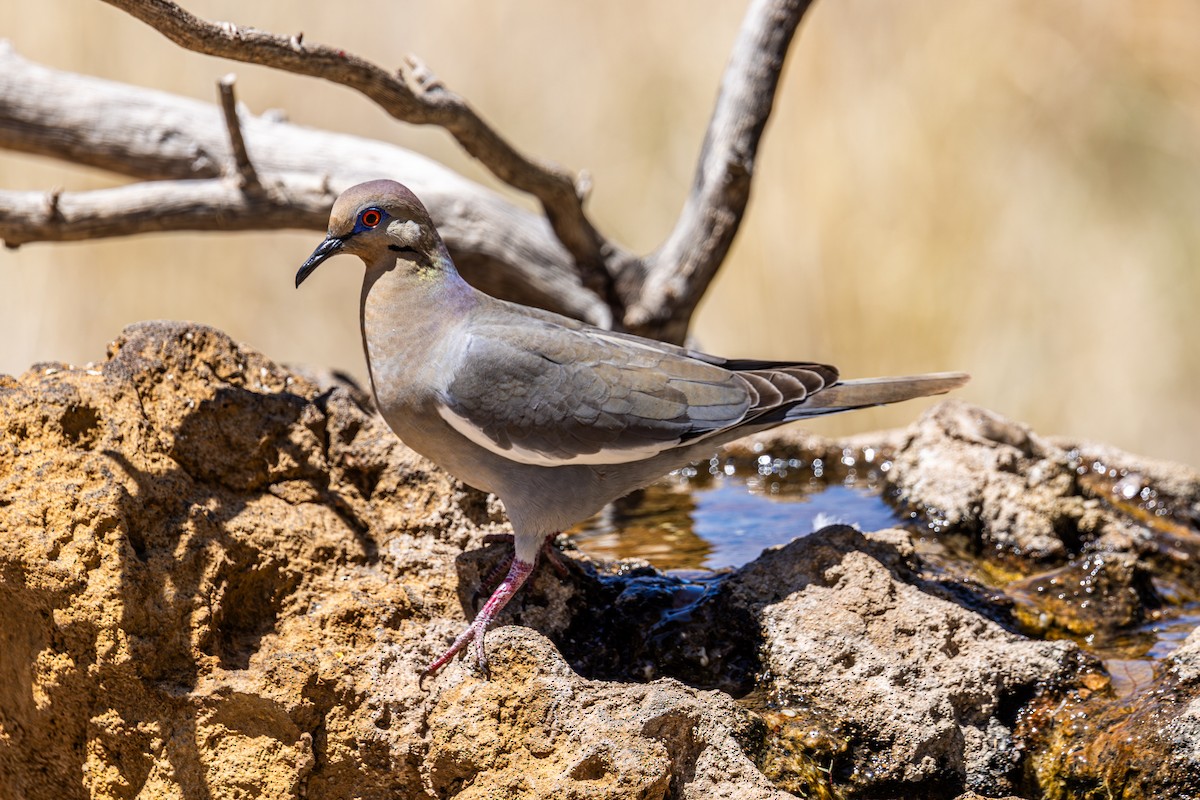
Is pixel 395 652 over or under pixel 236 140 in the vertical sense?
under

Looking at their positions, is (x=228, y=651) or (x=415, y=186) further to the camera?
(x=415, y=186)

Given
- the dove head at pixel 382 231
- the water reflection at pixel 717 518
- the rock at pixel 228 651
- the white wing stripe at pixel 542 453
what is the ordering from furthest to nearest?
the water reflection at pixel 717 518 < the dove head at pixel 382 231 < the white wing stripe at pixel 542 453 < the rock at pixel 228 651

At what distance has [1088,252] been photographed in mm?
7227

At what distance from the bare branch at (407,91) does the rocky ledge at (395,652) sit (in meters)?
0.86

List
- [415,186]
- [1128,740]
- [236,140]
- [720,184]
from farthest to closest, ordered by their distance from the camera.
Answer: [415,186] < [720,184] < [236,140] < [1128,740]

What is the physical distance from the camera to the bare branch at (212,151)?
206 inches

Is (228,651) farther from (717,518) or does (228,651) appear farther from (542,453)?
(717,518)

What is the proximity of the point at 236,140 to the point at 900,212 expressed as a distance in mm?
4393

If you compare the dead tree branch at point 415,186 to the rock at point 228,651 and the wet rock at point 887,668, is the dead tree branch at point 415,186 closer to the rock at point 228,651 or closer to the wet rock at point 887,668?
the rock at point 228,651

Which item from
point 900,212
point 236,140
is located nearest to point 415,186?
point 236,140

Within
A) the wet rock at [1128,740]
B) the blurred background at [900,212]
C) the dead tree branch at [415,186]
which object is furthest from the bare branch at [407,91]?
the wet rock at [1128,740]

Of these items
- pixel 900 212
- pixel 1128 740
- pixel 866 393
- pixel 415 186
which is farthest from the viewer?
pixel 900 212

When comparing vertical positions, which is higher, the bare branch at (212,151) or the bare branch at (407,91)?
the bare branch at (212,151)

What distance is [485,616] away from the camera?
281cm
